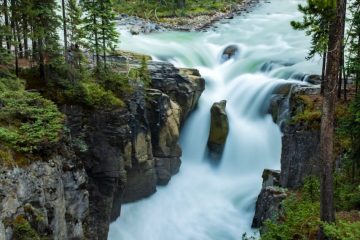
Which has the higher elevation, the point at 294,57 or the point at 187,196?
the point at 294,57

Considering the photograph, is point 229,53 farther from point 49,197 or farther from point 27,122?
point 49,197

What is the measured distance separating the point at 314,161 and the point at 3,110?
14.2 m

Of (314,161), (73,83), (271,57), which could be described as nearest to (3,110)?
(73,83)

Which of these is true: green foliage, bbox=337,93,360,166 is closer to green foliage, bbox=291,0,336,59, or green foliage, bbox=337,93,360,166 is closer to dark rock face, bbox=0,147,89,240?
green foliage, bbox=291,0,336,59

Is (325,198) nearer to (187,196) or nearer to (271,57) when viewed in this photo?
(187,196)

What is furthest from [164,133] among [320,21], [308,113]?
[320,21]

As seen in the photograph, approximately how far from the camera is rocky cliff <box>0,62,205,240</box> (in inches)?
504

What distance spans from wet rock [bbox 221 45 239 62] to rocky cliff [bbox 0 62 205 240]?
797cm

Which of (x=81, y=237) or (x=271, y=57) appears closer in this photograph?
(x=81, y=237)

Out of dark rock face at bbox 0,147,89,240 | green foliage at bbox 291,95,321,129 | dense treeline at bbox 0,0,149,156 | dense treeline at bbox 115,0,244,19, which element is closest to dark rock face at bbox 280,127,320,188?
green foliage at bbox 291,95,321,129

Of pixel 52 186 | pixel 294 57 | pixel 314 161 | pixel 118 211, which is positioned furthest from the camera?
pixel 294 57

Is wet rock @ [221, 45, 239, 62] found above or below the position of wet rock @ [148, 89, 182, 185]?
above

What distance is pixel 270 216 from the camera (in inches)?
730

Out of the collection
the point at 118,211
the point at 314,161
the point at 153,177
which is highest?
the point at 314,161
